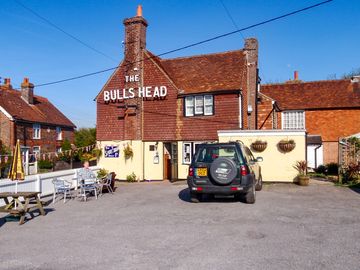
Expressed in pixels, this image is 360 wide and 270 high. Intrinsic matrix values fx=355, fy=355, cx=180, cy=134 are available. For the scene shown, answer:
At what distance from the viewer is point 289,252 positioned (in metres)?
6.04

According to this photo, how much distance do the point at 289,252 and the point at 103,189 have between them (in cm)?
1046

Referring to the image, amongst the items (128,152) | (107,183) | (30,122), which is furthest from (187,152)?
(30,122)

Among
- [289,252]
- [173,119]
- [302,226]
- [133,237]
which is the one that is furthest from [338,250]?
[173,119]

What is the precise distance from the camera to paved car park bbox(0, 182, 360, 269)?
5.69 meters

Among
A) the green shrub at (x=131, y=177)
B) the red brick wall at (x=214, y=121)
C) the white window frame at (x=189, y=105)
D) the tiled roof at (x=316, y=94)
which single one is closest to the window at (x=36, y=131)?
the green shrub at (x=131, y=177)

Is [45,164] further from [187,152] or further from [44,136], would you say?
→ [187,152]

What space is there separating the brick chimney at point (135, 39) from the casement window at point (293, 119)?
48.4ft

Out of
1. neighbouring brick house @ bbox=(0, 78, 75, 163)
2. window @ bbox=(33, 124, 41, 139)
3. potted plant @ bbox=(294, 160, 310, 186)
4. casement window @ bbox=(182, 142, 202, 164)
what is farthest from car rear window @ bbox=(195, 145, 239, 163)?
window @ bbox=(33, 124, 41, 139)

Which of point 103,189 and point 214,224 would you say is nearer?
point 214,224

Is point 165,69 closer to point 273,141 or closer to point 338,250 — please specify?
point 273,141

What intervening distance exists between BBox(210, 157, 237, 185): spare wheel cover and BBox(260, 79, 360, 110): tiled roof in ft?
68.6

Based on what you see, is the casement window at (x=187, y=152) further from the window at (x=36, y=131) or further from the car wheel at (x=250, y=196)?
the window at (x=36, y=131)

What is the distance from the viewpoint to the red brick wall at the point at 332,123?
28469 millimetres

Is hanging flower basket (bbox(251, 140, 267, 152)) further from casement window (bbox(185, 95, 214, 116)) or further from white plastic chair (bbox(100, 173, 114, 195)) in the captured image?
white plastic chair (bbox(100, 173, 114, 195))
